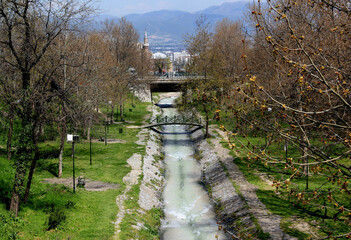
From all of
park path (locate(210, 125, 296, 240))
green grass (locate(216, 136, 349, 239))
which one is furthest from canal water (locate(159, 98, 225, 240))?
green grass (locate(216, 136, 349, 239))

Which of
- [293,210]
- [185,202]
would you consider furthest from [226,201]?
Result: [293,210]

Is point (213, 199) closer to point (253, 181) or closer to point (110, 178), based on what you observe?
point (253, 181)

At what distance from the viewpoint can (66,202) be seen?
23.1m

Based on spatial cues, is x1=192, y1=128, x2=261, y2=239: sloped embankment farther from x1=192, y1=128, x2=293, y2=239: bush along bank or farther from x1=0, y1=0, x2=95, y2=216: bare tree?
x1=0, y1=0, x2=95, y2=216: bare tree

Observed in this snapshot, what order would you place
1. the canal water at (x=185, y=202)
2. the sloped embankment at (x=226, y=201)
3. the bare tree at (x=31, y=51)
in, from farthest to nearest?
the canal water at (x=185, y=202)
the sloped embankment at (x=226, y=201)
the bare tree at (x=31, y=51)

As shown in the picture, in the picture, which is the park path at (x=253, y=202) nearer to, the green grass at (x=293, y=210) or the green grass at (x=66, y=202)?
the green grass at (x=293, y=210)

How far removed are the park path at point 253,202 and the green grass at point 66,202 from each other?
8884 mm

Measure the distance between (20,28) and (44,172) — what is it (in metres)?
13.9

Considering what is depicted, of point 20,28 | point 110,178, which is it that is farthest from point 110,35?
→ point 20,28

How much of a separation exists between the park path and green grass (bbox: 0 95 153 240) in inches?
350

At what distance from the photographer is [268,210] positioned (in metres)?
24.2

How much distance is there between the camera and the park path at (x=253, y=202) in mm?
21237

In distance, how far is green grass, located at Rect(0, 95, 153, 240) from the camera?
755 inches

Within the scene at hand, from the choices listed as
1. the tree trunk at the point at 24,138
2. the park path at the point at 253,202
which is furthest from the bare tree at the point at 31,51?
the park path at the point at 253,202
